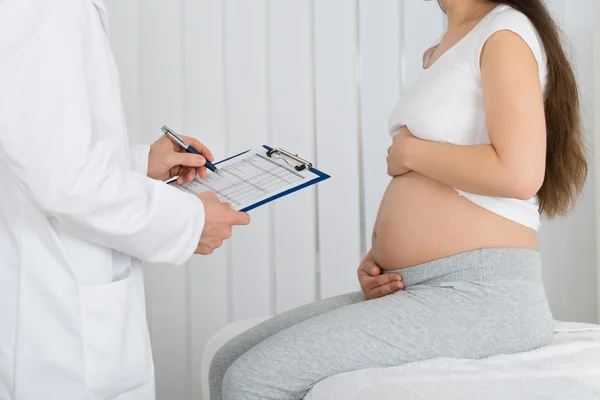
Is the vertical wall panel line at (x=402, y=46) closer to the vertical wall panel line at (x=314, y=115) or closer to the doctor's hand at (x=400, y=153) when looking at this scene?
the vertical wall panel line at (x=314, y=115)

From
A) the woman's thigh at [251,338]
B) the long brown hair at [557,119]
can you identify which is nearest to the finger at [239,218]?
the woman's thigh at [251,338]

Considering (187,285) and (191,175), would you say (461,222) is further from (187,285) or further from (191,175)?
(187,285)

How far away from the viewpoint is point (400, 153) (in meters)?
1.35

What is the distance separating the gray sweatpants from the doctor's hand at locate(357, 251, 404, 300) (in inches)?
3.1

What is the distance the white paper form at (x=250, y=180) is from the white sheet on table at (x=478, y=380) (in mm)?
349

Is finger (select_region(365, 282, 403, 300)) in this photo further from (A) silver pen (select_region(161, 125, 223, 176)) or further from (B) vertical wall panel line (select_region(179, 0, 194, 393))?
(B) vertical wall panel line (select_region(179, 0, 194, 393))

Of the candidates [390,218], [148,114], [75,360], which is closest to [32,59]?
[75,360]

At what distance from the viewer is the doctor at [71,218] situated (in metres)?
1.00

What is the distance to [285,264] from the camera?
8.61 feet

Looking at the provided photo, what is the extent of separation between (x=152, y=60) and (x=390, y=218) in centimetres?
147

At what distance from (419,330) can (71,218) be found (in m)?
0.56

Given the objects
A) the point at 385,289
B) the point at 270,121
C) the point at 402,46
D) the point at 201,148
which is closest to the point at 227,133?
the point at 270,121

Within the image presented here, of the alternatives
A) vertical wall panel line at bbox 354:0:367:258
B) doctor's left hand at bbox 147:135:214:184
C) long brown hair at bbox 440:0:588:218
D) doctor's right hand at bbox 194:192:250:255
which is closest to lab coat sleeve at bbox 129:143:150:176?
doctor's left hand at bbox 147:135:214:184

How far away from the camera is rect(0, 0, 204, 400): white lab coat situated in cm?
100
